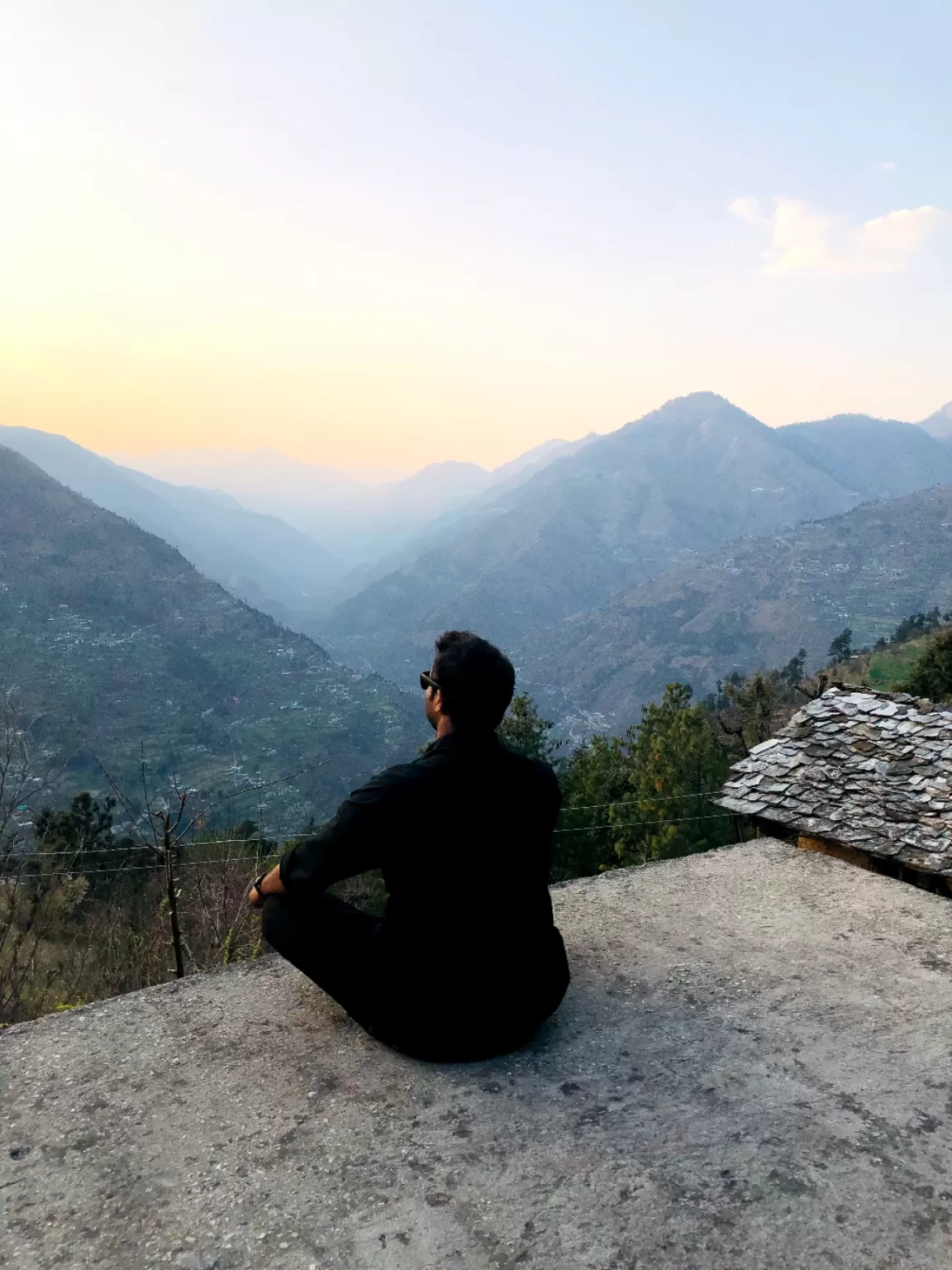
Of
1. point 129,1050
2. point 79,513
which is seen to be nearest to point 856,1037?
point 129,1050

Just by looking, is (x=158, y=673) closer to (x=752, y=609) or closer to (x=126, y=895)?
(x=126, y=895)

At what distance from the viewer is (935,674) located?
22484mm

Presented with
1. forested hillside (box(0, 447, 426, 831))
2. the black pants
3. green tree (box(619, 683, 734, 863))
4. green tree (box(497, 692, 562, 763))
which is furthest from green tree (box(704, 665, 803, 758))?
forested hillside (box(0, 447, 426, 831))

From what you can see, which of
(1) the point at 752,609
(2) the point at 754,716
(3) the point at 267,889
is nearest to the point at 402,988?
(3) the point at 267,889

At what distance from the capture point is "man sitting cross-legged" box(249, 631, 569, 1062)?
240cm

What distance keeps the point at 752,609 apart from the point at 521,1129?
14822 centimetres

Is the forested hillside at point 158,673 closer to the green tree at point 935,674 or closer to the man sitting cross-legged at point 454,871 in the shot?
the green tree at point 935,674

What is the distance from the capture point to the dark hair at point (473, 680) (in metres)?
2.43

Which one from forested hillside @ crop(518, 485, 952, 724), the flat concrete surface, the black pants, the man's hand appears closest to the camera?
the flat concrete surface

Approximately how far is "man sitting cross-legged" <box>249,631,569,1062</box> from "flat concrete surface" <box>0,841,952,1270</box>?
197mm

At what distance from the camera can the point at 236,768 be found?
6166cm

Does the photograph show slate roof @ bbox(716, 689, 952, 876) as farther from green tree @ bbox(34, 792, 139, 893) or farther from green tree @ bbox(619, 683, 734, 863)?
green tree @ bbox(34, 792, 139, 893)

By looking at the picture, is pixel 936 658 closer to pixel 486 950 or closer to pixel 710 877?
pixel 710 877

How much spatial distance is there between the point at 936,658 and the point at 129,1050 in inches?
971
